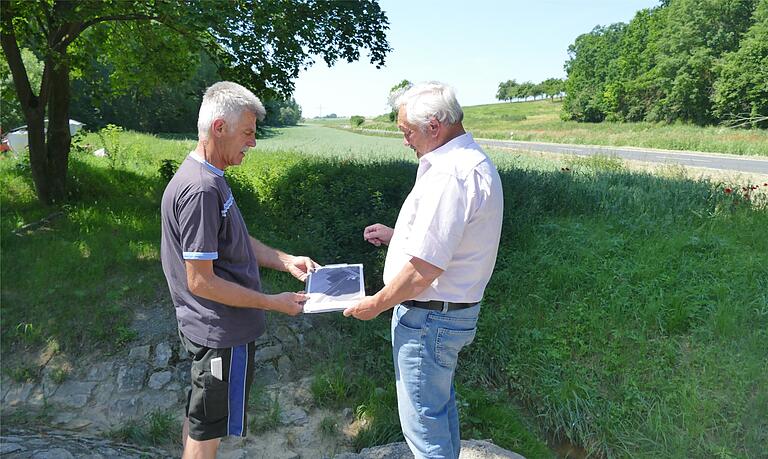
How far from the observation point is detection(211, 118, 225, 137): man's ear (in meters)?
2.23

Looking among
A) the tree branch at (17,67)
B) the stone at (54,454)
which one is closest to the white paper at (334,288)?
the stone at (54,454)

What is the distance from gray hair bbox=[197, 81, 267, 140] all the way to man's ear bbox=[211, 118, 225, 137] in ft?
0.04

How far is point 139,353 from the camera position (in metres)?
5.06

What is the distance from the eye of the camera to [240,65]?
7.97 meters

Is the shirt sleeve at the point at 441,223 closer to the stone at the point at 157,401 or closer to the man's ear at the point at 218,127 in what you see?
the man's ear at the point at 218,127

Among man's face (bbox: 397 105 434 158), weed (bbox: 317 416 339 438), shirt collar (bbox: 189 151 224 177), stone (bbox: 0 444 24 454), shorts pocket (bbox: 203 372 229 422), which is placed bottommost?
weed (bbox: 317 416 339 438)

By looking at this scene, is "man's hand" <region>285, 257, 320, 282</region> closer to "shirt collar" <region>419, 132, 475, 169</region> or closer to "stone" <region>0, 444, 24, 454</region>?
"shirt collar" <region>419, 132, 475, 169</region>

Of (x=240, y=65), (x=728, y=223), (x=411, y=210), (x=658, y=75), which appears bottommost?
(x=728, y=223)

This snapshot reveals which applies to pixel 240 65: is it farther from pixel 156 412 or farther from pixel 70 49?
pixel 156 412

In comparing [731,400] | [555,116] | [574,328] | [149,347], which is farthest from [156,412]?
[555,116]

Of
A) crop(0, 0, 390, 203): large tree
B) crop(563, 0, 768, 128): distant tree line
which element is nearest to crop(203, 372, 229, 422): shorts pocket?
crop(0, 0, 390, 203): large tree

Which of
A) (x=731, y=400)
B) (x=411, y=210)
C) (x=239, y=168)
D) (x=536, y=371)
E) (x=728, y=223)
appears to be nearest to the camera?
(x=411, y=210)

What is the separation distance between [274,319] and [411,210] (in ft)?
12.3

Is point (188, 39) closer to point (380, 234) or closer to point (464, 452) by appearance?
point (380, 234)
